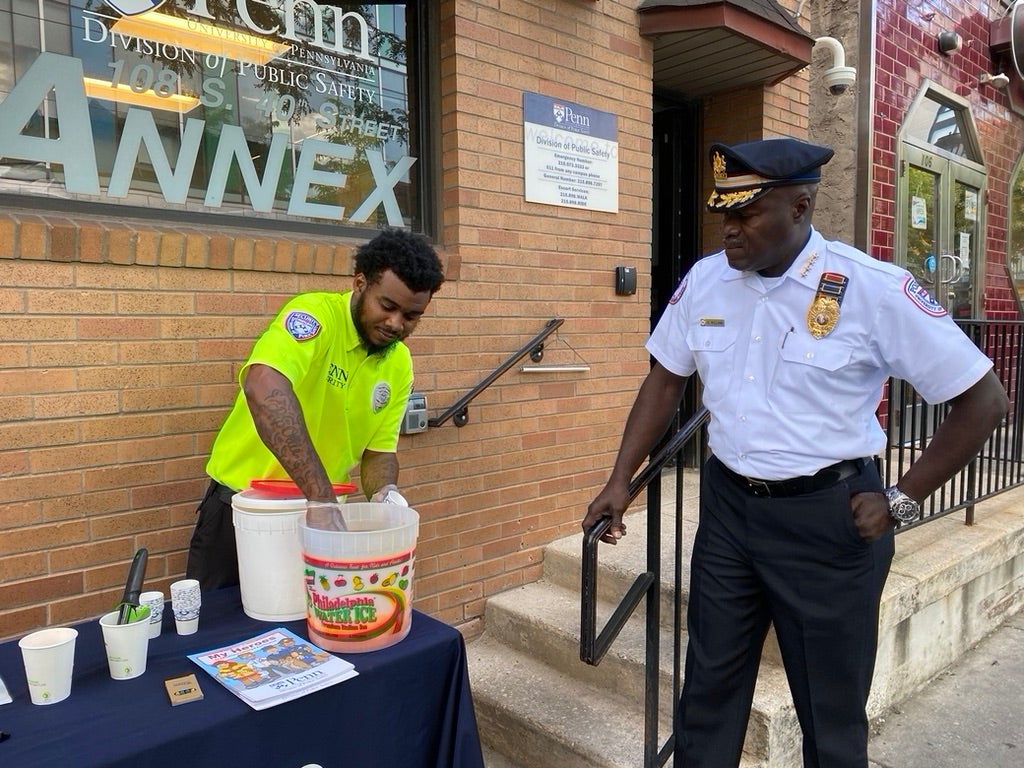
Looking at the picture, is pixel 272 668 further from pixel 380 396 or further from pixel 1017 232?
pixel 1017 232

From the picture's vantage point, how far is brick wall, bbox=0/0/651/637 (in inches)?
97.6

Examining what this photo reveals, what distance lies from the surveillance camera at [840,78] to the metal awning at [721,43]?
855 mm

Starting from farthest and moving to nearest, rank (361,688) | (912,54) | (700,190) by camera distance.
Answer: (912,54) → (700,190) → (361,688)

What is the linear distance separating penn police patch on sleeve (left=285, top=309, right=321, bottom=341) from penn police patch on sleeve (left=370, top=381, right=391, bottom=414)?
1.13ft

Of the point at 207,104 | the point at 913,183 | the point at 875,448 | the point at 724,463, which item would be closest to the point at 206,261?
the point at 207,104

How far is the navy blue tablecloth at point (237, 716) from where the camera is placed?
148 cm

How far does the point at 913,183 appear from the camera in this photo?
6.32 metres

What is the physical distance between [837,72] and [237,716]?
18.3 ft

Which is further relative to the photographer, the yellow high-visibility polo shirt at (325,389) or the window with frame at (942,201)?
the window with frame at (942,201)

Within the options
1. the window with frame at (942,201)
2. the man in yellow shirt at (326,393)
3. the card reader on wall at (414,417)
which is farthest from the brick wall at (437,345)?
the window with frame at (942,201)

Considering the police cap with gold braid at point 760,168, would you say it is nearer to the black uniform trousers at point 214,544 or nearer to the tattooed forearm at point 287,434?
the tattooed forearm at point 287,434

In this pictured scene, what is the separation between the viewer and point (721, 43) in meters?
4.34

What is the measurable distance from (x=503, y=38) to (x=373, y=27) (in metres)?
0.59

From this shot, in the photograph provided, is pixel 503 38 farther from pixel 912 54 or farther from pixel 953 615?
pixel 912 54
